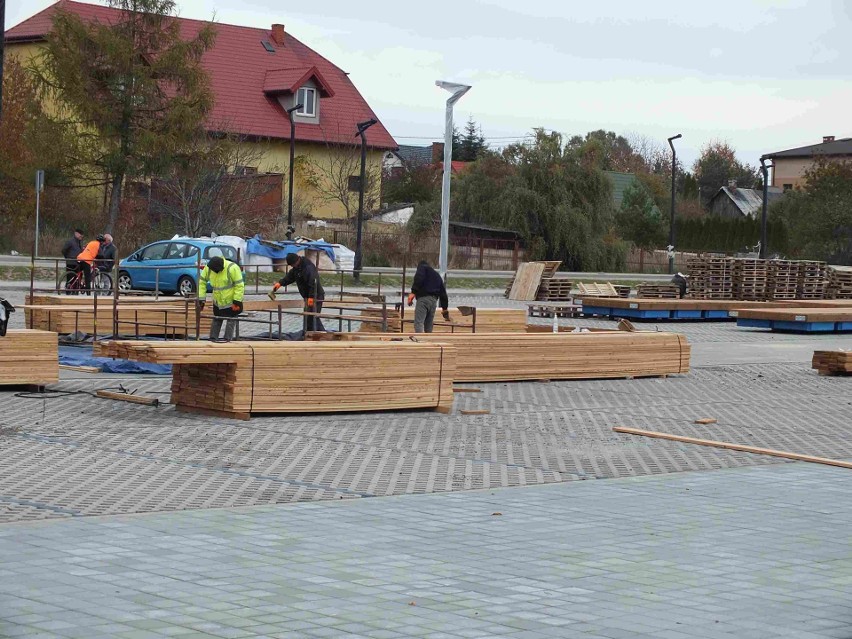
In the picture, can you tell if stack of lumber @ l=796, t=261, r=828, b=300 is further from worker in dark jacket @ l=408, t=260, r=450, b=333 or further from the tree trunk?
the tree trunk

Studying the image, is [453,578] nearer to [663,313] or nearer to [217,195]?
[663,313]

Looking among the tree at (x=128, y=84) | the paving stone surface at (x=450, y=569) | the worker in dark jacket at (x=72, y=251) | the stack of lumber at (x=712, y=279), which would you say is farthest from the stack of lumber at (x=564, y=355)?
the tree at (x=128, y=84)

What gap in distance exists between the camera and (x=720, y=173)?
11569 centimetres

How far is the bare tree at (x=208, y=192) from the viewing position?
43.9m

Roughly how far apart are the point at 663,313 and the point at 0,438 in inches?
976

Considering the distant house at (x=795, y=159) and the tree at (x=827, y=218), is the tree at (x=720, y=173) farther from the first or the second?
the tree at (x=827, y=218)

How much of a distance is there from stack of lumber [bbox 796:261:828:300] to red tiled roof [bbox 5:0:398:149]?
27.0 metres

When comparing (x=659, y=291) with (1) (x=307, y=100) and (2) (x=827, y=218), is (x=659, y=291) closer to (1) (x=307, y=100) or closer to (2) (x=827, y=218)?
(1) (x=307, y=100)

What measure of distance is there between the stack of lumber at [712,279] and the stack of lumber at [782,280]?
4.71ft

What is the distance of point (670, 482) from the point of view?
10.3 metres

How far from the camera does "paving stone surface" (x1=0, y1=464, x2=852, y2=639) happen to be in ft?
19.4

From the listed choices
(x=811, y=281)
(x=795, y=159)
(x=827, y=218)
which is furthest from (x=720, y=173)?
(x=811, y=281)

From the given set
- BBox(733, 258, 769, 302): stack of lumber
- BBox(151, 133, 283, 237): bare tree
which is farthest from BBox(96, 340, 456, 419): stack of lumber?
BBox(151, 133, 283, 237): bare tree

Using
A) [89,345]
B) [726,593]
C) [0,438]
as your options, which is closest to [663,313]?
[89,345]
